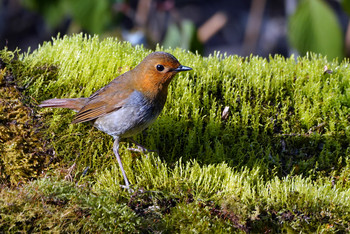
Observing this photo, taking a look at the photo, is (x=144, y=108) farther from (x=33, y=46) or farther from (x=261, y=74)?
(x=33, y=46)

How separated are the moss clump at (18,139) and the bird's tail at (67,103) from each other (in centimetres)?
21

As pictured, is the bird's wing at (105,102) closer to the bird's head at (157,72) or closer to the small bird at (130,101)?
the small bird at (130,101)

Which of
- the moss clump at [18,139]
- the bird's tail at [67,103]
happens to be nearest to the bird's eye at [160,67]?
the bird's tail at [67,103]

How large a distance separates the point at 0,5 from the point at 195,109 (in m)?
6.23

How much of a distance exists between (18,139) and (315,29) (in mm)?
3754

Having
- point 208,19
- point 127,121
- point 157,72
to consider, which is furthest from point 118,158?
point 208,19

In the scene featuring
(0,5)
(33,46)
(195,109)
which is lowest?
(195,109)

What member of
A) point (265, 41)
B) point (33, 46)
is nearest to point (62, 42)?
point (33, 46)

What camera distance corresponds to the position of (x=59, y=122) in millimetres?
3988

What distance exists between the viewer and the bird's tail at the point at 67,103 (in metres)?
3.85

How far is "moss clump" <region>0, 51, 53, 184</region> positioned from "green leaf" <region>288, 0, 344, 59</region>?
335 centimetres

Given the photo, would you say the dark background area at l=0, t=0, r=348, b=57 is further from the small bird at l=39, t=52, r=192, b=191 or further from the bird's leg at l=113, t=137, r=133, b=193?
the bird's leg at l=113, t=137, r=133, b=193

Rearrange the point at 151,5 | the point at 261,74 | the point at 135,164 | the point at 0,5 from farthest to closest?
the point at 0,5 → the point at 151,5 → the point at 261,74 → the point at 135,164

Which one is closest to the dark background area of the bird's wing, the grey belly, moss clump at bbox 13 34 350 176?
moss clump at bbox 13 34 350 176
